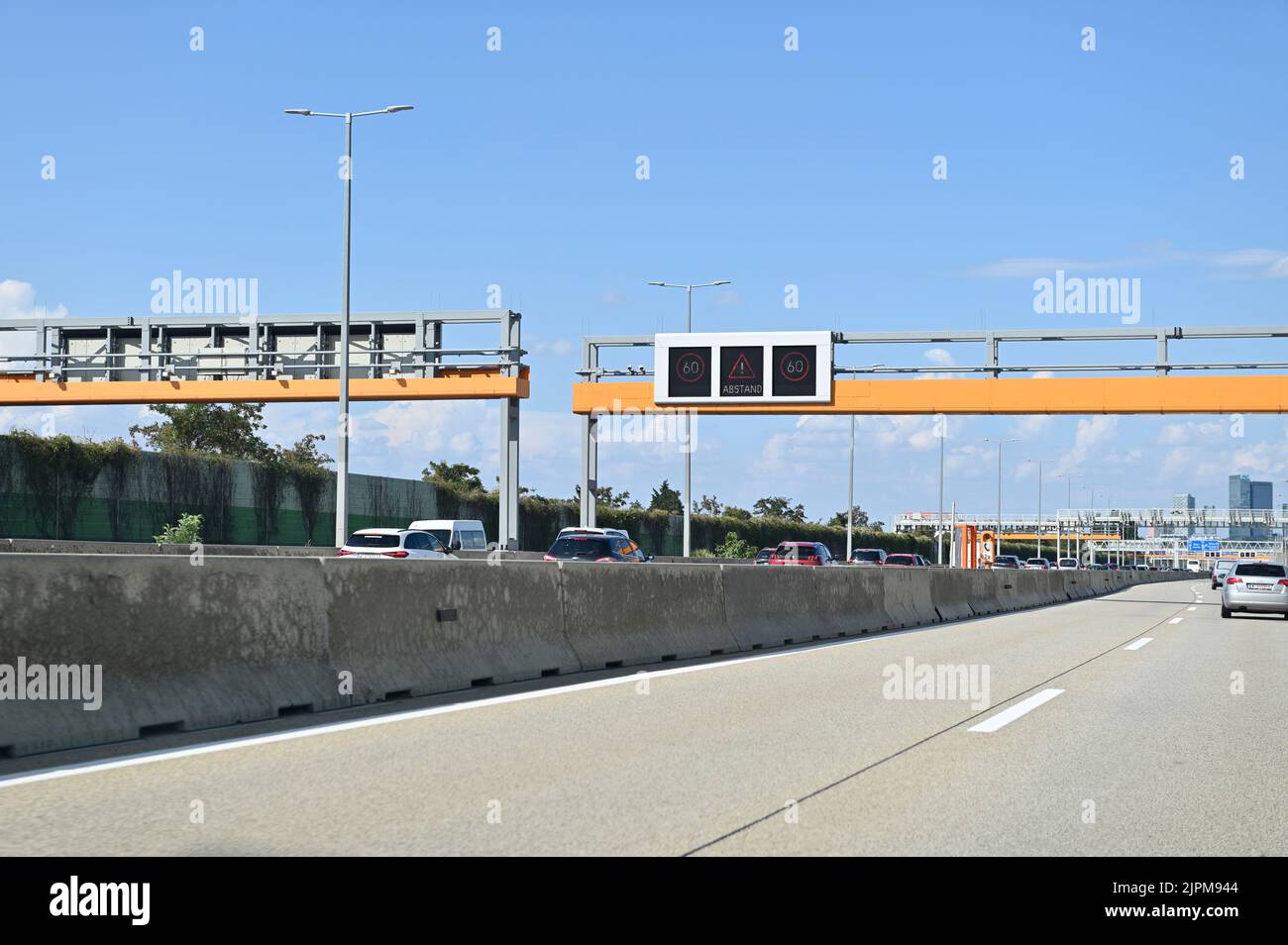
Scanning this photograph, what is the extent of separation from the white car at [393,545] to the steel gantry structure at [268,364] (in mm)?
13383

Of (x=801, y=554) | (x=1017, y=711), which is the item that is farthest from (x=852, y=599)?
(x=801, y=554)

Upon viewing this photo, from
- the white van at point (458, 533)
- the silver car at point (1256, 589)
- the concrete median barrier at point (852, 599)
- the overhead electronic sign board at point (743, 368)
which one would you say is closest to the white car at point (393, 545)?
the white van at point (458, 533)

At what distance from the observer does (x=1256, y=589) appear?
31.9 metres

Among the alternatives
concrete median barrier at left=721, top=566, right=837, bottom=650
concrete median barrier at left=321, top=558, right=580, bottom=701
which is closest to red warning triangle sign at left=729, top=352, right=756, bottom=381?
concrete median barrier at left=721, top=566, right=837, bottom=650

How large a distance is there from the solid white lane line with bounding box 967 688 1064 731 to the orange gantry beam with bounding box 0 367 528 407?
34.1 metres

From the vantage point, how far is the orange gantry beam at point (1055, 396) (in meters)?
43.2

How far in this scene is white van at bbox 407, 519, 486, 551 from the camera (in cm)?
3584

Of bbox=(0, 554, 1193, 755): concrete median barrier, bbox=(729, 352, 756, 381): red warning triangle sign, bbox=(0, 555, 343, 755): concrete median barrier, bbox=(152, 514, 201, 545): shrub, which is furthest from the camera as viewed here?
bbox=(729, 352, 756, 381): red warning triangle sign

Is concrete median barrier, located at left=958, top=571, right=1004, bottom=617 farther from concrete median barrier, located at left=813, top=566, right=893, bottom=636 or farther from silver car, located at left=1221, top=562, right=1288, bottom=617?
concrete median barrier, located at left=813, top=566, right=893, bottom=636

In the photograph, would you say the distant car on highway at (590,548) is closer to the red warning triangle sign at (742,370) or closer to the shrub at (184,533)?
the shrub at (184,533)

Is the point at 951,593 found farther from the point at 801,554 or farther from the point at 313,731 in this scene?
the point at 313,731

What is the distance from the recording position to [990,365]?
45.1 metres

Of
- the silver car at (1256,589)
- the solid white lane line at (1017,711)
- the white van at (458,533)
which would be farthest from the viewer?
the white van at (458,533)
